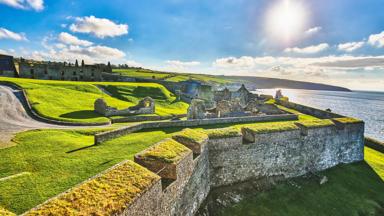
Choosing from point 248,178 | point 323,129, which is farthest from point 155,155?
point 323,129

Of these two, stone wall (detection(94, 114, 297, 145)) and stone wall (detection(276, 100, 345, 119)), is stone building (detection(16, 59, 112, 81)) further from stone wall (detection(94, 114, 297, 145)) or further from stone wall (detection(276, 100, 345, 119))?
stone wall (detection(276, 100, 345, 119))

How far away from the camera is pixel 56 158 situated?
41.3 feet

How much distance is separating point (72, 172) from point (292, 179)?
46.2 feet

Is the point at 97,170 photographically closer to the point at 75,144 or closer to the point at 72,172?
the point at 72,172

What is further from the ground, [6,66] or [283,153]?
[6,66]

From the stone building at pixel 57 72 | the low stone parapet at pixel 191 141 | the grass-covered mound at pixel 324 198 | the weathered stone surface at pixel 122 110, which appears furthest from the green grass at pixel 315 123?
the stone building at pixel 57 72

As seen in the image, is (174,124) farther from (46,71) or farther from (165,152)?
(46,71)

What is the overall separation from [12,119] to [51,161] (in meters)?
14.5

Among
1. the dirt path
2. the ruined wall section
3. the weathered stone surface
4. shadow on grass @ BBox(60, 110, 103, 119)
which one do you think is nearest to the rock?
the weathered stone surface

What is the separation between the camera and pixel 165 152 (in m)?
7.83

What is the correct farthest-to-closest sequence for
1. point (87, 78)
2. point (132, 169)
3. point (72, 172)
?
point (87, 78), point (72, 172), point (132, 169)

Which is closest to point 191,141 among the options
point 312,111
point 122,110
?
point 122,110

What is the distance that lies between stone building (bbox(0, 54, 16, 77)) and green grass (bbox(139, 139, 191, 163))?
2374 inches

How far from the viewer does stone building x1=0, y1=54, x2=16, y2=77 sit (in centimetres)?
5038
